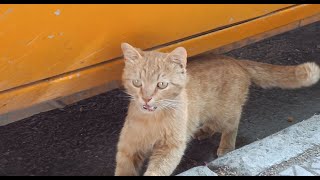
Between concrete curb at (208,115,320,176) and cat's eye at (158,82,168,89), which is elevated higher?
cat's eye at (158,82,168,89)

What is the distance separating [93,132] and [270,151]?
1429 millimetres

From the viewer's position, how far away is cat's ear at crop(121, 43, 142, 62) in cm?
271

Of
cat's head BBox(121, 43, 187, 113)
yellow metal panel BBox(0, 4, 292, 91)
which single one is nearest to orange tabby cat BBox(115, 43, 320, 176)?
cat's head BBox(121, 43, 187, 113)

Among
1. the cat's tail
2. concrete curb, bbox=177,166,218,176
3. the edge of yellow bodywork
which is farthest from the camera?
the cat's tail

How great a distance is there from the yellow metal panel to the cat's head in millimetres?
107

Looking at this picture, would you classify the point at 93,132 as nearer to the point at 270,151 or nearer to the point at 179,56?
the point at 179,56

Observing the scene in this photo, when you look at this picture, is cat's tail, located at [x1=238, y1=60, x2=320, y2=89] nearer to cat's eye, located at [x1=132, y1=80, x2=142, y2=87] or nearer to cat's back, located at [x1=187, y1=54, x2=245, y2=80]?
cat's back, located at [x1=187, y1=54, x2=245, y2=80]

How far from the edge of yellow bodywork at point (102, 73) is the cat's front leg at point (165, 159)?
1.72 feet

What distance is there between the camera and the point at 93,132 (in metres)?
3.77

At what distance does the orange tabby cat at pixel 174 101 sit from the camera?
286cm

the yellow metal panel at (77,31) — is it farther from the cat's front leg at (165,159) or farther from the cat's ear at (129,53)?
the cat's front leg at (165,159)

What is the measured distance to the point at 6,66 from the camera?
2441 mm

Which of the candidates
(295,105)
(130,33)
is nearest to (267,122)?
(295,105)

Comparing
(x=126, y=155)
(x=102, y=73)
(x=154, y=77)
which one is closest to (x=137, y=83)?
(x=154, y=77)
